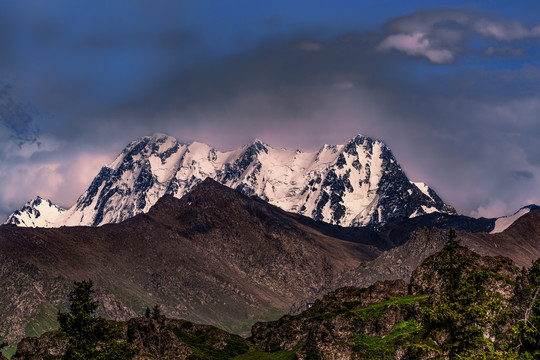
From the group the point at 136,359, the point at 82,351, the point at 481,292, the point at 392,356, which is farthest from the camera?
the point at 136,359

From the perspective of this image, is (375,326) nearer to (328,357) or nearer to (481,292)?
(328,357)

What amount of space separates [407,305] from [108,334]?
104640 mm

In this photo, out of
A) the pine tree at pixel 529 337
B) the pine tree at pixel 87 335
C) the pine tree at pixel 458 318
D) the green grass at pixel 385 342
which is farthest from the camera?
the green grass at pixel 385 342

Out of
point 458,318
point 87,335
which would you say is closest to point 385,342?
point 87,335

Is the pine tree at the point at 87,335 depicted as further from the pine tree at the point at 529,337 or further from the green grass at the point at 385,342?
the green grass at the point at 385,342

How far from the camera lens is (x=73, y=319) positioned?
107 metres

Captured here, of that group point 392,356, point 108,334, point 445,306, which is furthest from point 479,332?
point 392,356

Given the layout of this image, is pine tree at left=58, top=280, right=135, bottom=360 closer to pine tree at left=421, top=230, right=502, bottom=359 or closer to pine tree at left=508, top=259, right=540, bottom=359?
pine tree at left=421, top=230, right=502, bottom=359

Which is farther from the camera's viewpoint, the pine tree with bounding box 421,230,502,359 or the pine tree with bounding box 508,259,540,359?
the pine tree with bounding box 421,230,502,359

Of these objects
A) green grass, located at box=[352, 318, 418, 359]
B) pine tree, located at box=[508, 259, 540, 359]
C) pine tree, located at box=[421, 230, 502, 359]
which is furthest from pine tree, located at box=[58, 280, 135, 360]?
green grass, located at box=[352, 318, 418, 359]

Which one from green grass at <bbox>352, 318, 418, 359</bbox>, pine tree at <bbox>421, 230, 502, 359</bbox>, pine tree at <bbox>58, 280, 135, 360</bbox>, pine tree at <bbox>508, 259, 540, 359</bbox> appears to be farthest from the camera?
green grass at <bbox>352, 318, 418, 359</bbox>

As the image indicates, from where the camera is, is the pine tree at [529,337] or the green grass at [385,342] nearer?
the pine tree at [529,337]

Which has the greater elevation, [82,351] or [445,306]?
[445,306]

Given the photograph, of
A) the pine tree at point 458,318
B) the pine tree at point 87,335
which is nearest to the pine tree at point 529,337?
the pine tree at point 458,318
